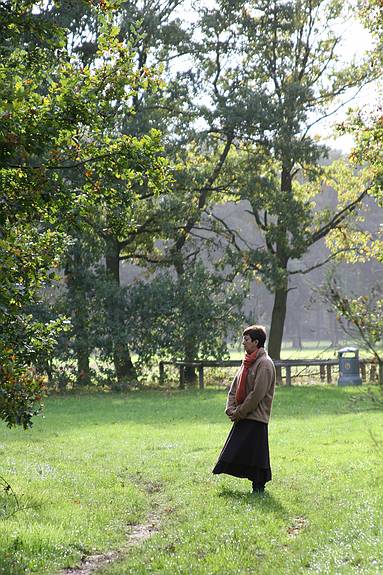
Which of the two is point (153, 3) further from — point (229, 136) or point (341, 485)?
point (341, 485)

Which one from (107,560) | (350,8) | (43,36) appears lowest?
(107,560)

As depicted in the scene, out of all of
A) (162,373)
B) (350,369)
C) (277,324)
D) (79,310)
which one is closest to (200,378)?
(162,373)

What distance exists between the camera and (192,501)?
1059cm

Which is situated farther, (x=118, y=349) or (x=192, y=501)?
(x=118, y=349)

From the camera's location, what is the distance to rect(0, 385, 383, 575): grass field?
7836mm

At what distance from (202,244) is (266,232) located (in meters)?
2.85

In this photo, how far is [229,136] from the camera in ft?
109

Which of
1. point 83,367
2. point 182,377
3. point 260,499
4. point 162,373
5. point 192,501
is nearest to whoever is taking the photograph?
point 260,499

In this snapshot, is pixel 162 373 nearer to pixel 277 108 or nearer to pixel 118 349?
pixel 118 349

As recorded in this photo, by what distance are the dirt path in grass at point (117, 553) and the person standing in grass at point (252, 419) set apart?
140cm

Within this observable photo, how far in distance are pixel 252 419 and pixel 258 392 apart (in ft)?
1.15

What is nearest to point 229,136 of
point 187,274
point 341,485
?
point 187,274

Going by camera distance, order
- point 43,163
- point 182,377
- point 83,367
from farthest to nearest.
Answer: point 182,377 → point 83,367 → point 43,163

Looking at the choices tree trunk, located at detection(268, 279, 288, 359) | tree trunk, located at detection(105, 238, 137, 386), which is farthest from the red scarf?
tree trunk, located at detection(268, 279, 288, 359)
